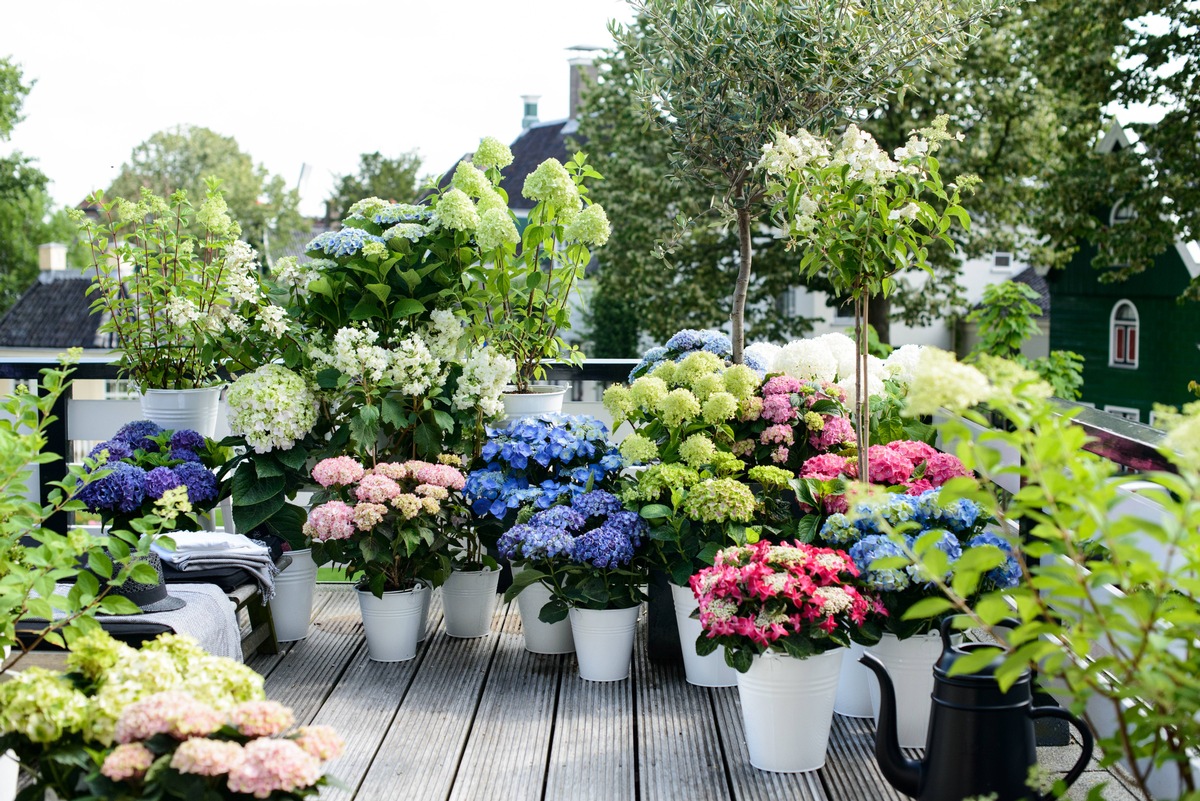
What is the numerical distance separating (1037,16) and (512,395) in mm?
12402

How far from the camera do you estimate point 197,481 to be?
315 centimetres

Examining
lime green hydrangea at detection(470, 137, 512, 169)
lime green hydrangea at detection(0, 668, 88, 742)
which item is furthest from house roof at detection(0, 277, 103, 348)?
lime green hydrangea at detection(0, 668, 88, 742)

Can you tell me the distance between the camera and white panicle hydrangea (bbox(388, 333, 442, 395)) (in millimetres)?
3254

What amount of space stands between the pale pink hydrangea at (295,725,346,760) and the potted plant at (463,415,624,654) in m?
1.55

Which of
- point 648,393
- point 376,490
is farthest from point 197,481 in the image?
point 648,393

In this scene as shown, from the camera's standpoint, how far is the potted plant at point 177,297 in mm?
3459

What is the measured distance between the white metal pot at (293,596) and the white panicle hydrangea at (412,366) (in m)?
0.60

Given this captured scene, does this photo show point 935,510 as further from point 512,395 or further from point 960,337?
point 960,337

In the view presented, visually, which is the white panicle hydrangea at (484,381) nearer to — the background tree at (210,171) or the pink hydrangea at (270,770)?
the pink hydrangea at (270,770)

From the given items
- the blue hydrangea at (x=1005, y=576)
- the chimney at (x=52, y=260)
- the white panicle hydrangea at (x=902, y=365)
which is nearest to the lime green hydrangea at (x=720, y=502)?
the blue hydrangea at (x=1005, y=576)

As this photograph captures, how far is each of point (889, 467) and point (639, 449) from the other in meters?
0.70

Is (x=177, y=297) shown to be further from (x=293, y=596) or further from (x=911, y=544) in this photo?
(x=911, y=544)

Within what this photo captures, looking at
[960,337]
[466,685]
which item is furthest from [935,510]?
[960,337]

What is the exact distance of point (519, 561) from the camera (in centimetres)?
302
